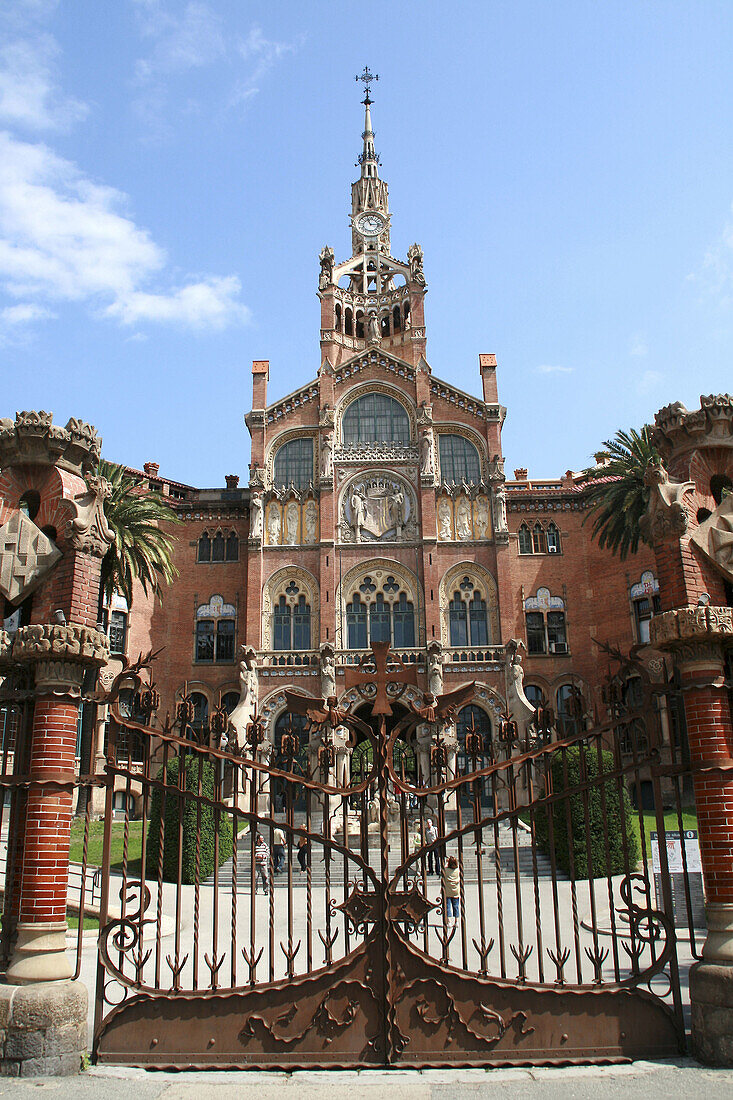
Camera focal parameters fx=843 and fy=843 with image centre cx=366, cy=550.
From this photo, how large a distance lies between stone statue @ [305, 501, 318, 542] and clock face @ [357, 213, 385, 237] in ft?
64.5

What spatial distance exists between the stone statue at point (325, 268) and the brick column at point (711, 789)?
127ft

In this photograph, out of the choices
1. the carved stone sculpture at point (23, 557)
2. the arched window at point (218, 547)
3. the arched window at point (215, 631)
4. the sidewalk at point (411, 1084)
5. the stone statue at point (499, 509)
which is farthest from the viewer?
the arched window at point (218, 547)

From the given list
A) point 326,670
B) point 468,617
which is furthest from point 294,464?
point 468,617

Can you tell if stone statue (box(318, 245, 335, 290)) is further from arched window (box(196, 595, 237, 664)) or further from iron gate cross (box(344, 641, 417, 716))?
iron gate cross (box(344, 641, 417, 716))

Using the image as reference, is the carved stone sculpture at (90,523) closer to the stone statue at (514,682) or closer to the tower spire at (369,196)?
the stone statue at (514,682)

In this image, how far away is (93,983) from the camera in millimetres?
10758

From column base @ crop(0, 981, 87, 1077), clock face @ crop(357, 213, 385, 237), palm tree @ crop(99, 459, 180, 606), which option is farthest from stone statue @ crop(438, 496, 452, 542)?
column base @ crop(0, 981, 87, 1077)

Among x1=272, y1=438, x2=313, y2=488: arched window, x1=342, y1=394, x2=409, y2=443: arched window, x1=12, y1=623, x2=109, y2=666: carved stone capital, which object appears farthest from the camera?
x1=342, y1=394, x2=409, y2=443: arched window

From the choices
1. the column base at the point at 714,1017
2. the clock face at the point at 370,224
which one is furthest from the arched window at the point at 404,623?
the column base at the point at 714,1017

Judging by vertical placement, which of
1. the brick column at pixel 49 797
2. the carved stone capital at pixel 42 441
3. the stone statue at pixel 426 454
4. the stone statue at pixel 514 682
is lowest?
the brick column at pixel 49 797

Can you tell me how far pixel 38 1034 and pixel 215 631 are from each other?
32.5 meters

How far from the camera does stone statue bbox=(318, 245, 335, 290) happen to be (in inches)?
1735

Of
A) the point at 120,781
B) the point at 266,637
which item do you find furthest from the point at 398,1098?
the point at 266,637

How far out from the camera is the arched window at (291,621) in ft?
122
